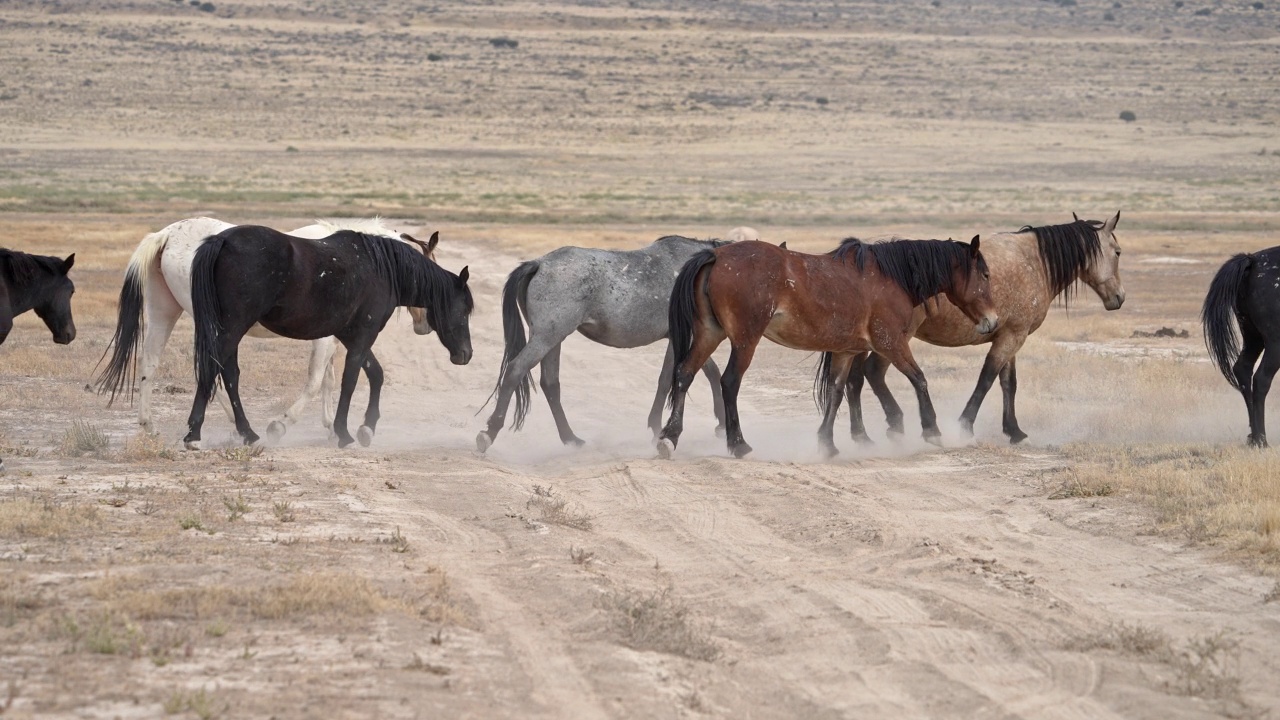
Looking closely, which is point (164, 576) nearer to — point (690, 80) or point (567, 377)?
point (567, 377)

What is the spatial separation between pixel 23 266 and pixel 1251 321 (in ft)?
31.3

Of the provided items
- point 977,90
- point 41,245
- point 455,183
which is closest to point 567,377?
point 41,245

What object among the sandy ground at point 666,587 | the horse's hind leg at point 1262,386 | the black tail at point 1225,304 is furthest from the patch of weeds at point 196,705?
the black tail at point 1225,304

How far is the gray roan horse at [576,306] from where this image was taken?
11.1m

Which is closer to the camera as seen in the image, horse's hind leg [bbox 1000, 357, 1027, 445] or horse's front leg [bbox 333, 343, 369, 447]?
horse's front leg [bbox 333, 343, 369, 447]

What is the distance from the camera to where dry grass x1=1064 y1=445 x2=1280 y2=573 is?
759 cm

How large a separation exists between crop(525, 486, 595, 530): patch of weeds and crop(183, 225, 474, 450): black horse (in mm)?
2777

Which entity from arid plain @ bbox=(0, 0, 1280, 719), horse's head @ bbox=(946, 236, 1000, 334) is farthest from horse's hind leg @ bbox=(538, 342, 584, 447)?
horse's head @ bbox=(946, 236, 1000, 334)

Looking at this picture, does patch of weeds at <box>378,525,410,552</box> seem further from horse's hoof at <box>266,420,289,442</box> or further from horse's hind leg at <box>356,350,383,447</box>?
horse's hoof at <box>266,420,289,442</box>

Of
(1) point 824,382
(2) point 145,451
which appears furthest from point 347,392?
(1) point 824,382

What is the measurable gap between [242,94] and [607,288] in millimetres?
72884

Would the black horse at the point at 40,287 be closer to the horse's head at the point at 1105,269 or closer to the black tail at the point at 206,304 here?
the black tail at the point at 206,304

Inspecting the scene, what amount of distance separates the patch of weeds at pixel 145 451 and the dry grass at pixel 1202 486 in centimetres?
637

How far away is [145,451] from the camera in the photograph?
31.2 ft
